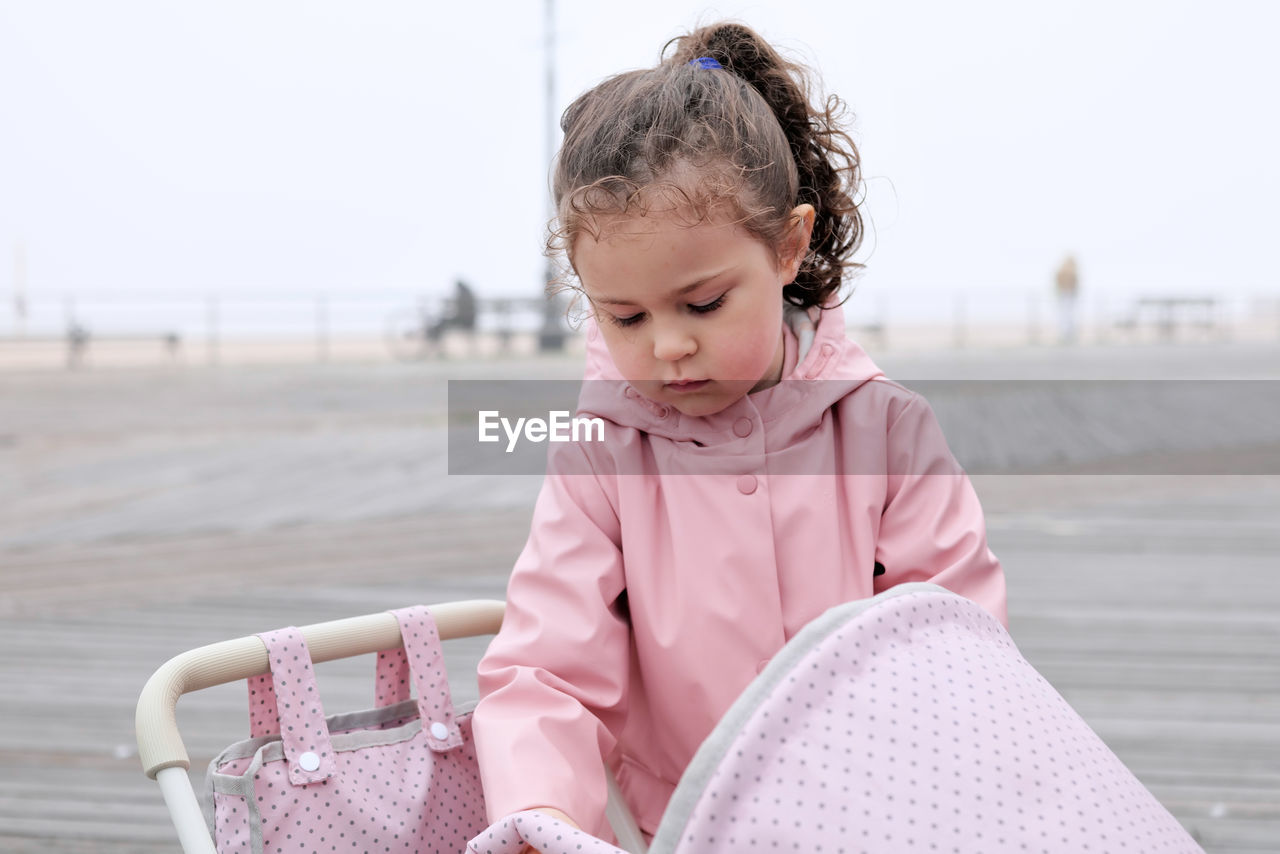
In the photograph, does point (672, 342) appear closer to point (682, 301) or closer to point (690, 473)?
point (682, 301)

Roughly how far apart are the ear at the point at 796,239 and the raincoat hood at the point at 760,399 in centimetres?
9

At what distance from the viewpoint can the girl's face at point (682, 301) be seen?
1.05 m

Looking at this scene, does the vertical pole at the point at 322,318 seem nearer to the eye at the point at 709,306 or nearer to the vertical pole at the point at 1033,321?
the vertical pole at the point at 1033,321

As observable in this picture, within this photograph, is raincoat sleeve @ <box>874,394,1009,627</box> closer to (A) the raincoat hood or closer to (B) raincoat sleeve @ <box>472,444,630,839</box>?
(A) the raincoat hood

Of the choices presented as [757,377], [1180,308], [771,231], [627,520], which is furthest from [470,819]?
[1180,308]

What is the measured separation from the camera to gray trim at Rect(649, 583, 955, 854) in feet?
2.32

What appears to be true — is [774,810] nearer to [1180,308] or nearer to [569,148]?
[569,148]

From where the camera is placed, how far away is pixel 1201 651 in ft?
8.10

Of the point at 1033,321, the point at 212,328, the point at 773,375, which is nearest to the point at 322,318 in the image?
the point at 212,328

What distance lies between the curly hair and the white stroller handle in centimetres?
34

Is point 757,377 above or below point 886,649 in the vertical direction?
above

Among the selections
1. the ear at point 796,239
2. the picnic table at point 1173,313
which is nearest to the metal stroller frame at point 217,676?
the ear at point 796,239

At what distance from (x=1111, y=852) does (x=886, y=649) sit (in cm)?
17

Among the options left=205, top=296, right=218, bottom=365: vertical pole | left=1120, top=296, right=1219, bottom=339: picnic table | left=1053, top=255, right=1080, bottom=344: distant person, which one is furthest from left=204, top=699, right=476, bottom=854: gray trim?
left=1120, top=296, right=1219, bottom=339: picnic table
